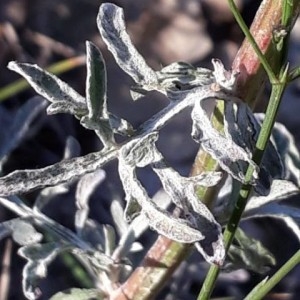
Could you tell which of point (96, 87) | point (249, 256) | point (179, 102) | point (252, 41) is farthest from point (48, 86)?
point (249, 256)

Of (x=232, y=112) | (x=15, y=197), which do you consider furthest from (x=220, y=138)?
(x=15, y=197)

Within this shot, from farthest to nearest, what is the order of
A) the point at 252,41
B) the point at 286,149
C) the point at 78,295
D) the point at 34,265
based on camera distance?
the point at 286,149 < the point at 78,295 < the point at 34,265 < the point at 252,41

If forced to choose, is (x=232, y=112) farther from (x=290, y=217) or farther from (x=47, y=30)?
(x=47, y=30)

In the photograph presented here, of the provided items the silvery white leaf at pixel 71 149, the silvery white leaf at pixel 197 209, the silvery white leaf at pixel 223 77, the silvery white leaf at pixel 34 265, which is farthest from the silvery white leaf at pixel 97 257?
the silvery white leaf at pixel 223 77

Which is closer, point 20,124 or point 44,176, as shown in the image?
point 44,176

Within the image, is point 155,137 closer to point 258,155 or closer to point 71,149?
point 258,155

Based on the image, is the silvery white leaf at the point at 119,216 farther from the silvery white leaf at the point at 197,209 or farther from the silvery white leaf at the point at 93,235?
the silvery white leaf at the point at 197,209
